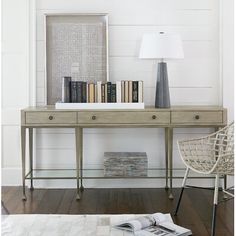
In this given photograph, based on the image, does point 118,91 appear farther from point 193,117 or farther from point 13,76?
point 13,76

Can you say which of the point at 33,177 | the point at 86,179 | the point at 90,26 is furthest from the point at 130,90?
the point at 33,177

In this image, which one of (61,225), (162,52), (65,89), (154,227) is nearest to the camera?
(154,227)

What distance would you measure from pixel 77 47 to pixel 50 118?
2.61ft

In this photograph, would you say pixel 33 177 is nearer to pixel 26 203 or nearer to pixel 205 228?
pixel 26 203

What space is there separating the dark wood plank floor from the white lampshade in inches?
48.6

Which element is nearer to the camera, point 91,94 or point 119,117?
point 119,117

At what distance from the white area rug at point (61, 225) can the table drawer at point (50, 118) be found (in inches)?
33.2

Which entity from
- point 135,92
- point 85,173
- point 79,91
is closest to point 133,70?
point 135,92

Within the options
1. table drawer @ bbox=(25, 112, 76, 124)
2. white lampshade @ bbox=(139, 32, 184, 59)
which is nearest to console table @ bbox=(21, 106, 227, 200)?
table drawer @ bbox=(25, 112, 76, 124)

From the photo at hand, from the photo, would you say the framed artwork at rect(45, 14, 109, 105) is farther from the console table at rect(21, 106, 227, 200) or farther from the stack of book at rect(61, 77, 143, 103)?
the console table at rect(21, 106, 227, 200)

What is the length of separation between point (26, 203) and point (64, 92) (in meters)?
1.00

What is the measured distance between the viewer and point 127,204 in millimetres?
3318

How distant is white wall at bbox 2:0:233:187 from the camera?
3863 mm

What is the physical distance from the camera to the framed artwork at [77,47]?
12.5ft
